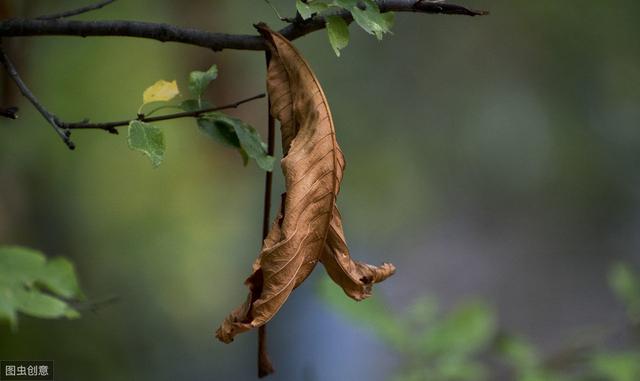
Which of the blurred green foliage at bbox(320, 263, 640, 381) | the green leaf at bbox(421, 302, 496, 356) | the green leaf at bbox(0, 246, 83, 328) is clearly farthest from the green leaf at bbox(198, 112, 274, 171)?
the green leaf at bbox(421, 302, 496, 356)

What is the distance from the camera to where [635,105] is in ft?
14.3

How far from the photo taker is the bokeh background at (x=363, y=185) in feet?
10.0

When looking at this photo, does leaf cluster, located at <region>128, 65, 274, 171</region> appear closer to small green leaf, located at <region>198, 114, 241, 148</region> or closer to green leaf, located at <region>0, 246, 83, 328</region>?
small green leaf, located at <region>198, 114, 241, 148</region>

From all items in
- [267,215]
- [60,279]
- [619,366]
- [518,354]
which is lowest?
[518,354]

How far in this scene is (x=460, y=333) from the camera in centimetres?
229

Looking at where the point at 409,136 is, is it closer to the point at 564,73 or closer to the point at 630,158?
the point at 564,73

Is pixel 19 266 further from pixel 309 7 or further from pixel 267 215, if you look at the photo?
pixel 309 7

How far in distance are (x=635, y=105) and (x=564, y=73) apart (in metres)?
0.39

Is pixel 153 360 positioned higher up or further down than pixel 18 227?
further down

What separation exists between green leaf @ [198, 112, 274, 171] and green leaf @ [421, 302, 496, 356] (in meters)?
1.31

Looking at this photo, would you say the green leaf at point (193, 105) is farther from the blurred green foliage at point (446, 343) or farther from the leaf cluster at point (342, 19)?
the blurred green foliage at point (446, 343)

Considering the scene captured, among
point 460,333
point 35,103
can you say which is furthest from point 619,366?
point 35,103

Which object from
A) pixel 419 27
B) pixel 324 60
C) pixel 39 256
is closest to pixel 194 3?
pixel 324 60

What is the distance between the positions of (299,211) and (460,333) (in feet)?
4.48
